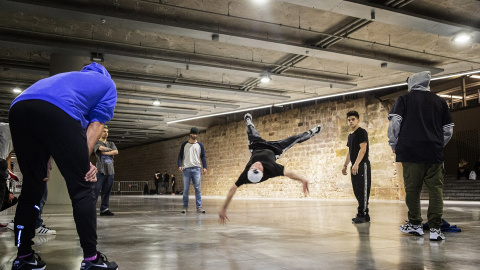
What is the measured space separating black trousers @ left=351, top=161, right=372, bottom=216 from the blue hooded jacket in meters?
3.61

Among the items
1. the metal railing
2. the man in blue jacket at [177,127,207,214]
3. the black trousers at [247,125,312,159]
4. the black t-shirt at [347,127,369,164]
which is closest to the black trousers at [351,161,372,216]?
the black t-shirt at [347,127,369,164]

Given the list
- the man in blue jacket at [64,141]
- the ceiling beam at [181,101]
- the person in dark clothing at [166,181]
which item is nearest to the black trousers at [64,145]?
the man in blue jacket at [64,141]

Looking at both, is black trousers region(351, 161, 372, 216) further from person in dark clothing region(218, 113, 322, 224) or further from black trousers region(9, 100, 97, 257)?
black trousers region(9, 100, 97, 257)

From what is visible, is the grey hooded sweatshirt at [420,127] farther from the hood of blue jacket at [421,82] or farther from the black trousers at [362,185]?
the black trousers at [362,185]

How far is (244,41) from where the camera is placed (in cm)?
806

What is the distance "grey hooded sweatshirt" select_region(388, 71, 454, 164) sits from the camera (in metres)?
3.33

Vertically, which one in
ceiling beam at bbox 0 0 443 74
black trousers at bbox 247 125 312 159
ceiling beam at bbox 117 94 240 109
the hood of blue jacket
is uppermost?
ceiling beam at bbox 0 0 443 74

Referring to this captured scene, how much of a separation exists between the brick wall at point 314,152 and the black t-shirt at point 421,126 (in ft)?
32.2

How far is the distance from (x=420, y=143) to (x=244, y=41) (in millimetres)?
5358

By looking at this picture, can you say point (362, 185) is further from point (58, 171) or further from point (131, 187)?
point (131, 187)

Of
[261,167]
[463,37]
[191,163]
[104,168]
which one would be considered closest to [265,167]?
[261,167]

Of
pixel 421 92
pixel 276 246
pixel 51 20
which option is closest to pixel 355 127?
pixel 421 92

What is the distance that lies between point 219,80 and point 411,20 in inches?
244

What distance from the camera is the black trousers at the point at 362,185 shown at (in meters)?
4.78
